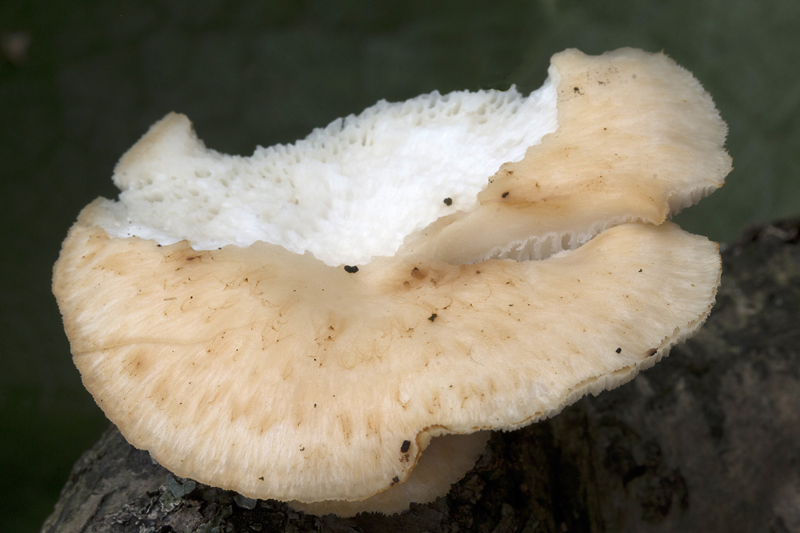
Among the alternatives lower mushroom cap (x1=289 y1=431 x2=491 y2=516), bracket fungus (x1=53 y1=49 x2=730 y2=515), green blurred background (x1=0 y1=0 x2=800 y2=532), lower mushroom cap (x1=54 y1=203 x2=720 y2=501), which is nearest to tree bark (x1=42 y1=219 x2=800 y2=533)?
lower mushroom cap (x1=289 y1=431 x2=491 y2=516)

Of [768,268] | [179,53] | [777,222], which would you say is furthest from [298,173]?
[777,222]

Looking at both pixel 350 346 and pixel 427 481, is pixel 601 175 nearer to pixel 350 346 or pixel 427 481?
pixel 350 346

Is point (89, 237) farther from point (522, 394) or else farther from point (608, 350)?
point (608, 350)

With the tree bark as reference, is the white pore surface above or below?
above

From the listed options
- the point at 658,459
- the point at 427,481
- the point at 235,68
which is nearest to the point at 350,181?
the point at 427,481

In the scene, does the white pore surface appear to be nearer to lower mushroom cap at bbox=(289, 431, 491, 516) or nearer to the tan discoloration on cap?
the tan discoloration on cap

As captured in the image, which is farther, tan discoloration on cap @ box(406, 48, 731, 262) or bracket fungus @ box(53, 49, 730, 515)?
tan discoloration on cap @ box(406, 48, 731, 262)

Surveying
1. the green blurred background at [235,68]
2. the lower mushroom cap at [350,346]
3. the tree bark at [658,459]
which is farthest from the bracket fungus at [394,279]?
the green blurred background at [235,68]
